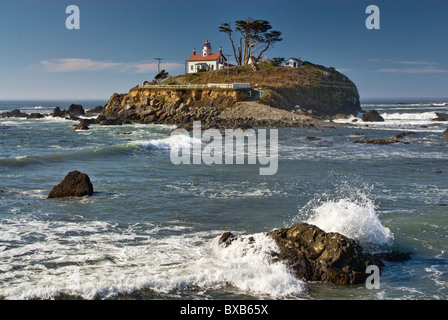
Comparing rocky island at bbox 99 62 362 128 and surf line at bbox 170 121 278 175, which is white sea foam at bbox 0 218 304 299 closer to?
surf line at bbox 170 121 278 175

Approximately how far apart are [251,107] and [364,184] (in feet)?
146

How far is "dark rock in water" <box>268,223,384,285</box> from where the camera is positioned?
9.41 metres

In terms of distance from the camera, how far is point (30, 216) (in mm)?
14578

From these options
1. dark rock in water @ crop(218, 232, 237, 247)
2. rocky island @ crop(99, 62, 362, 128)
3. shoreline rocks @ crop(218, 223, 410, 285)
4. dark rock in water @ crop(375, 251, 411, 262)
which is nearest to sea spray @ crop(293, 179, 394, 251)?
dark rock in water @ crop(375, 251, 411, 262)

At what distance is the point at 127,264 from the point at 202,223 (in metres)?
3.99

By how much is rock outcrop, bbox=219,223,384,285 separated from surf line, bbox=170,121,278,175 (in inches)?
535

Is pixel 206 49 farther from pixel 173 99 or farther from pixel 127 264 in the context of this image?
pixel 127 264

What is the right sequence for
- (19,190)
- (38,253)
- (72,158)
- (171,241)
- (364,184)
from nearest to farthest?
1. (38,253)
2. (171,241)
3. (19,190)
4. (364,184)
5. (72,158)

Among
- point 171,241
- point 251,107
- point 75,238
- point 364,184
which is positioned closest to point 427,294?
point 171,241

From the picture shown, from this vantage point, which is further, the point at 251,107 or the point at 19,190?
the point at 251,107

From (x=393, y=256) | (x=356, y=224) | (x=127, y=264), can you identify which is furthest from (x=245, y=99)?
(x=127, y=264)

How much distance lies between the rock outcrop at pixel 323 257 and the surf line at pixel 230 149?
535 inches
